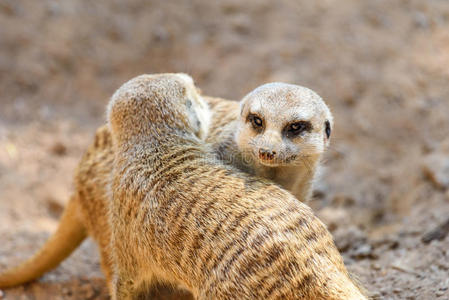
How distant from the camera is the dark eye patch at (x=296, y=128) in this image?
7.47ft

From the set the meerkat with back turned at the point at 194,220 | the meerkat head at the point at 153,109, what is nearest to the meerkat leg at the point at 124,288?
the meerkat with back turned at the point at 194,220

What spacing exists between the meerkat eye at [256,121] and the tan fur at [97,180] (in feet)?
0.83

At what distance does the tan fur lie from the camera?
9.07ft

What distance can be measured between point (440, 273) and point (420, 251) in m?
0.34

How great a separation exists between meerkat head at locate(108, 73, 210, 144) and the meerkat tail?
74 centimetres

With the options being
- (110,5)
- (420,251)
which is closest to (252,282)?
(420,251)

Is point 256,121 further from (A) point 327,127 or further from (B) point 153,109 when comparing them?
(B) point 153,109

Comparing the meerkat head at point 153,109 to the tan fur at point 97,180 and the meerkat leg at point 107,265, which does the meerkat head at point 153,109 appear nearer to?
the tan fur at point 97,180

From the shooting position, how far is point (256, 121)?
2.36 m

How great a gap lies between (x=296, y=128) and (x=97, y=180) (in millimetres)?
1134

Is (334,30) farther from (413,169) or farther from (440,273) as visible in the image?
(440,273)

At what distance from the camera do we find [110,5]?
16.2 feet

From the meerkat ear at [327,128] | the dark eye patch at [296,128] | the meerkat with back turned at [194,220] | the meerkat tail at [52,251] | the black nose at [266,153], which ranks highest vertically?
the dark eye patch at [296,128]

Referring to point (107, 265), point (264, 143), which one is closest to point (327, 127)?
point (264, 143)
